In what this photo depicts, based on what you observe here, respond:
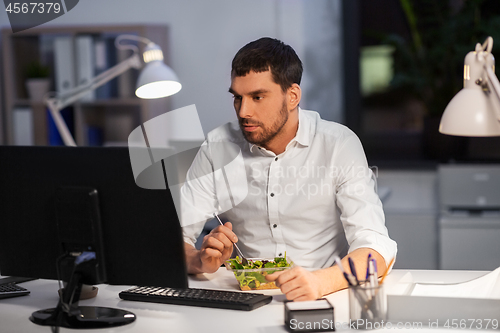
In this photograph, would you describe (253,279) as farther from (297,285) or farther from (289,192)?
(289,192)

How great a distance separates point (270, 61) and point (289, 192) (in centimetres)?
42

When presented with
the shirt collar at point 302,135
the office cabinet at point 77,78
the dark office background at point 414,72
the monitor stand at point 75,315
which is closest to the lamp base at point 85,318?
the monitor stand at point 75,315

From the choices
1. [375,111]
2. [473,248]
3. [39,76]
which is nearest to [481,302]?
[473,248]

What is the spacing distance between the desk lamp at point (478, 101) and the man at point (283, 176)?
0.43 m

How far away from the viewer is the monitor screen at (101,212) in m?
1.16

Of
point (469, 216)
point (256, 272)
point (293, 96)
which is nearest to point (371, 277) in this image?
point (256, 272)

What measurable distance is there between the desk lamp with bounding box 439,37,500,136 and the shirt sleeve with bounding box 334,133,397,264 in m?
0.38

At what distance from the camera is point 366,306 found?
1100 millimetres

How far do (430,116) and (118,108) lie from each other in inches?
76.5

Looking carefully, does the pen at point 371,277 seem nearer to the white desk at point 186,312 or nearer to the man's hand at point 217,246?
the white desk at point 186,312

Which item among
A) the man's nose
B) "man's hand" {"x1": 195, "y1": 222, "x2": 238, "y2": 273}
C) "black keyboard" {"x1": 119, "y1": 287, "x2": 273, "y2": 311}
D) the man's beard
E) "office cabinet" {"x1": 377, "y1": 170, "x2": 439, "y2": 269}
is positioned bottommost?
"office cabinet" {"x1": 377, "y1": 170, "x2": 439, "y2": 269}

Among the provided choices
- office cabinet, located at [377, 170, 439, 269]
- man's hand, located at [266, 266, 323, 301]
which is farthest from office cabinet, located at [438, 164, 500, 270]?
man's hand, located at [266, 266, 323, 301]

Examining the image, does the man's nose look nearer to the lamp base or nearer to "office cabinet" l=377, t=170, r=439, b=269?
the lamp base

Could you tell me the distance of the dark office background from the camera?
3.31m
